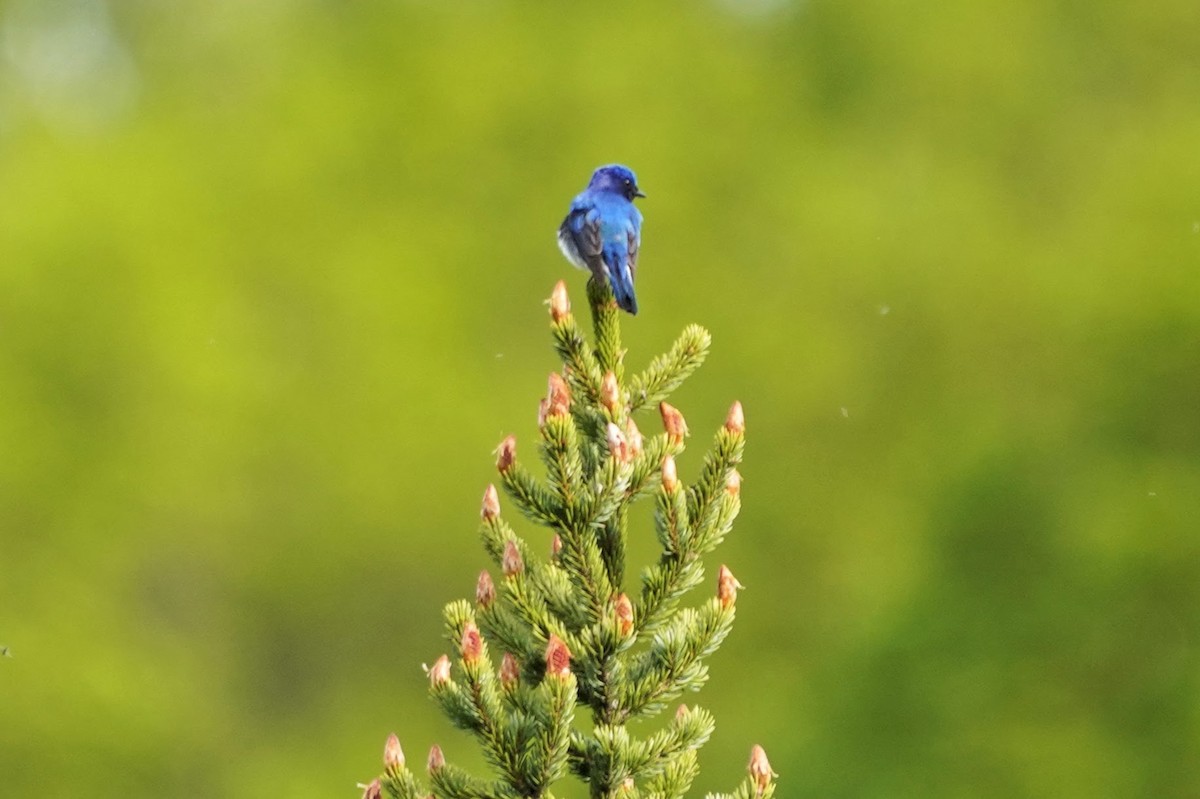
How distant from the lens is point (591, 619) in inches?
271

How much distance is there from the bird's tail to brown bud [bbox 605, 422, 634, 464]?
3.94 ft

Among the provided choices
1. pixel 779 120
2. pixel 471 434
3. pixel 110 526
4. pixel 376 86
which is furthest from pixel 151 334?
pixel 779 120

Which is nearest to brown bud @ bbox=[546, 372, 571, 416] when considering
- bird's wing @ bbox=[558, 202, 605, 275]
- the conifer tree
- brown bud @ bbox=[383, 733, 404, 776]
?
the conifer tree

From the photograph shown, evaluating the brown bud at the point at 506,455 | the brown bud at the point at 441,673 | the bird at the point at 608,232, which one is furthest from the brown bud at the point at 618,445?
the bird at the point at 608,232

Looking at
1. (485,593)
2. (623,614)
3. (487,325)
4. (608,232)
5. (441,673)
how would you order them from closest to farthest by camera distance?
1. (441,673)
2. (623,614)
3. (485,593)
4. (608,232)
5. (487,325)

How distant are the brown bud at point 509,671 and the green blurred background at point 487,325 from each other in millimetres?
16367

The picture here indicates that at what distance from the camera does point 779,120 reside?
42.8 m

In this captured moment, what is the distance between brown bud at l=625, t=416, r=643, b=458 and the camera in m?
6.91

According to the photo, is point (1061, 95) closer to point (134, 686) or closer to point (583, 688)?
point (134, 686)

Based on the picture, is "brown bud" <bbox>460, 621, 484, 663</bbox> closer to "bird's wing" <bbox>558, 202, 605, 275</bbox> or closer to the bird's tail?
the bird's tail

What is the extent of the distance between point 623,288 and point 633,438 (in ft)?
5.02

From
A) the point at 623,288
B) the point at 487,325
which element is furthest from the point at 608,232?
the point at 487,325

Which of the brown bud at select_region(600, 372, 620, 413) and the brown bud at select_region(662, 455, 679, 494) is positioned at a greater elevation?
the brown bud at select_region(600, 372, 620, 413)

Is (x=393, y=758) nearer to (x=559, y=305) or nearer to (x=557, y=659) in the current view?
(x=557, y=659)
